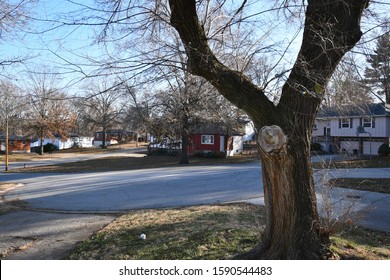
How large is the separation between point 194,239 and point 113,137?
78.6 meters

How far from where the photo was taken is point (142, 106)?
26.7 metres

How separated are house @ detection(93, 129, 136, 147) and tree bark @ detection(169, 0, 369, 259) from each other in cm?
7111

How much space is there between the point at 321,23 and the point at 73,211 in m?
8.32

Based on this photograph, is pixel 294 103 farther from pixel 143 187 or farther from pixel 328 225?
pixel 143 187

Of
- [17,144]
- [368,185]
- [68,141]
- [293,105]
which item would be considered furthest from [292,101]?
[68,141]

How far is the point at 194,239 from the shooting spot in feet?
18.0

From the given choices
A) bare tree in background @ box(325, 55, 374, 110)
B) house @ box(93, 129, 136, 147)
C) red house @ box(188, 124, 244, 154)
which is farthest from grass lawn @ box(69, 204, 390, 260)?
house @ box(93, 129, 136, 147)

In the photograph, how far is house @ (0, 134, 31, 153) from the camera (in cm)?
5078

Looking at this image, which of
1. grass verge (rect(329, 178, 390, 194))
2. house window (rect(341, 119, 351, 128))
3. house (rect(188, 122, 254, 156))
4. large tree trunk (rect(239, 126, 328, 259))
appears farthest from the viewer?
house window (rect(341, 119, 351, 128))

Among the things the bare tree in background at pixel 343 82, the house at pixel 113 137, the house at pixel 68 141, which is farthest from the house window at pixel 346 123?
the house at pixel 113 137

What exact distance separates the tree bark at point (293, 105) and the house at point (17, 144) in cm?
5398

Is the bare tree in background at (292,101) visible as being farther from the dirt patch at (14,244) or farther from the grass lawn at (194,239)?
the dirt patch at (14,244)

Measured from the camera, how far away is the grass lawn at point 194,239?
15.4 feet

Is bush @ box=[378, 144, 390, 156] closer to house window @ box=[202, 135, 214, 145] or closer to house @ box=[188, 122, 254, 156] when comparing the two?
house @ box=[188, 122, 254, 156]
